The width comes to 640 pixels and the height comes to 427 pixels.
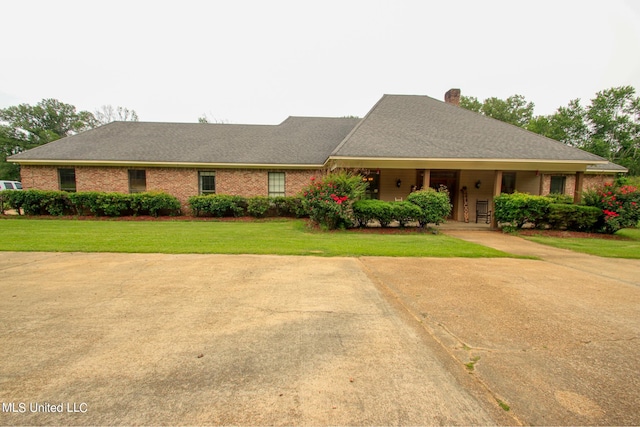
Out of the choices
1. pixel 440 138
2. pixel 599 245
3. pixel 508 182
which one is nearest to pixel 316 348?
pixel 599 245

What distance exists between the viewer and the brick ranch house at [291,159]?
12531mm

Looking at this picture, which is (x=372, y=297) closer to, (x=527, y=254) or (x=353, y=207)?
(x=527, y=254)

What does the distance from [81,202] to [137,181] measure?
252cm

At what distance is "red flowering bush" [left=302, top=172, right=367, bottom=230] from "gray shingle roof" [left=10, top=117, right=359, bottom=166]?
4.71 meters

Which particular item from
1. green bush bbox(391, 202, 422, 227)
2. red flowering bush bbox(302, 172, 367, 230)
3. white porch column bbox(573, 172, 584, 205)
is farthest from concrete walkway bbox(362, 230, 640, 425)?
white porch column bbox(573, 172, 584, 205)

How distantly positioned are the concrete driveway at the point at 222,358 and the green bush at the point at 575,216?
10103 mm

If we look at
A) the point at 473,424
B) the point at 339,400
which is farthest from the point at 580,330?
the point at 339,400

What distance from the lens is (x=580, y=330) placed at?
2928 millimetres

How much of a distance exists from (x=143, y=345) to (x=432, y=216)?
9428 mm

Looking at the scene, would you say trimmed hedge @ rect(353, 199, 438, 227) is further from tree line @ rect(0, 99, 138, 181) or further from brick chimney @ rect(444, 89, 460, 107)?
tree line @ rect(0, 99, 138, 181)

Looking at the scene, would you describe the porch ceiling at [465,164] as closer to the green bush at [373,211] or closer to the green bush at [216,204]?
the green bush at [373,211]

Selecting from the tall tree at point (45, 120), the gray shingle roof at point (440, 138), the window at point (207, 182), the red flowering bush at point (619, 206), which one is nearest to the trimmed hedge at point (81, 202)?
the window at point (207, 182)

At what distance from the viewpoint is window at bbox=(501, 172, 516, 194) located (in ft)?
48.1

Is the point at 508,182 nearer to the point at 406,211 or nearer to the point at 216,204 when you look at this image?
the point at 406,211
